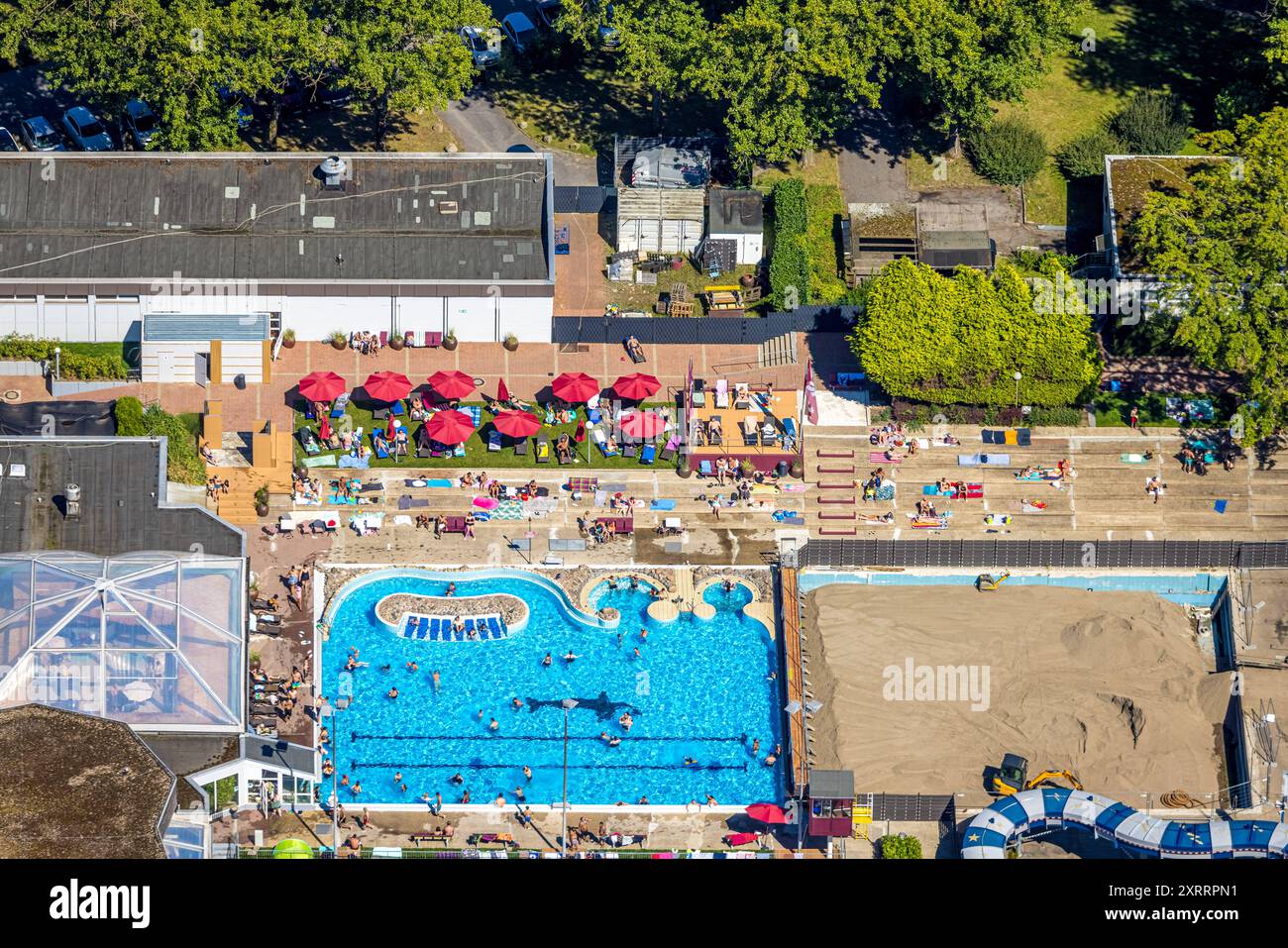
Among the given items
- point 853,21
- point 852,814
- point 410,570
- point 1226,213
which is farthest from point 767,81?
point 852,814

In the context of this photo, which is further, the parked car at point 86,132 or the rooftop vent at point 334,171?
the parked car at point 86,132

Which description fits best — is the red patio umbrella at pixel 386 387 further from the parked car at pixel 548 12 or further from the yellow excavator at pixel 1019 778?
the yellow excavator at pixel 1019 778

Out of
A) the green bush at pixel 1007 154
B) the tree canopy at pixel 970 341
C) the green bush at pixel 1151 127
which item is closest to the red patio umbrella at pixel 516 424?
the tree canopy at pixel 970 341

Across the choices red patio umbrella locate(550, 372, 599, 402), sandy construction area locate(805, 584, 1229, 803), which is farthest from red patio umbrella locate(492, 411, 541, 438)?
sandy construction area locate(805, 584, 1229, 803)

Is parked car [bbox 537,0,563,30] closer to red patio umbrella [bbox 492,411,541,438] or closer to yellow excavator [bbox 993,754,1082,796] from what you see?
red patio umbrella [bbox 492,411,541,438]

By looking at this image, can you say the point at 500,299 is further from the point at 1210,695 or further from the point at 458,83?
the point at 1210,695

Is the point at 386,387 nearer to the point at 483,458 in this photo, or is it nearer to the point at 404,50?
the point at 483,458
